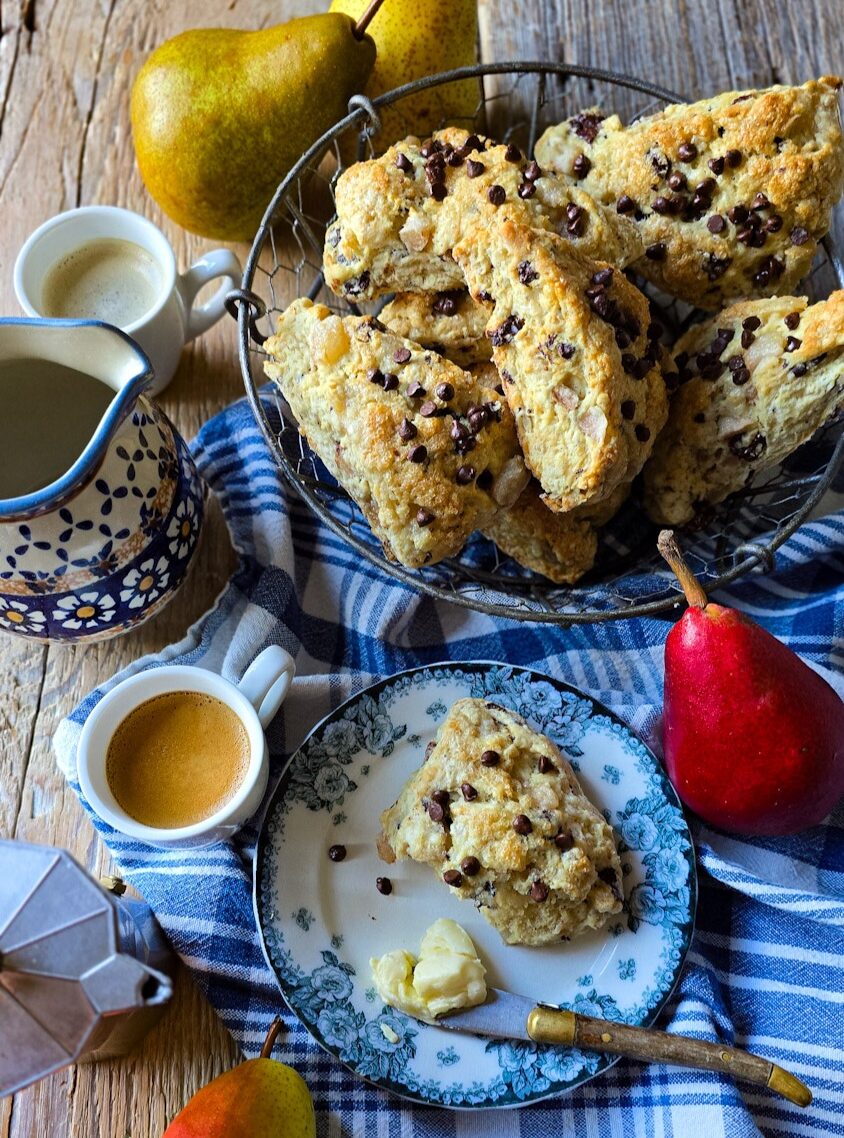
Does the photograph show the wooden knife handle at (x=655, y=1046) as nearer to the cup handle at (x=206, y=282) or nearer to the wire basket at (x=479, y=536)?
the wire basket at (x=479, y=536)

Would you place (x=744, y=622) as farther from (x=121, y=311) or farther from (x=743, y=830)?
(x=121, y=311)

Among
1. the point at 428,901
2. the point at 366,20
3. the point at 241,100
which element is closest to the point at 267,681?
the point at 428,901

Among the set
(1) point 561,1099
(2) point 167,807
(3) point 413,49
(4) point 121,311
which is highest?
(3) point 413,49

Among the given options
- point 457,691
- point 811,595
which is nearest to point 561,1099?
point 457,691

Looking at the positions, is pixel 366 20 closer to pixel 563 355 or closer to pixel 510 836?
pixel 563 355

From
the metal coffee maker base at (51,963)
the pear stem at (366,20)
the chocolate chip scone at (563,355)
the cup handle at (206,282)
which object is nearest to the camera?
the metal coffee maker base at (51,963)

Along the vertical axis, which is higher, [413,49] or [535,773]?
[413,49]

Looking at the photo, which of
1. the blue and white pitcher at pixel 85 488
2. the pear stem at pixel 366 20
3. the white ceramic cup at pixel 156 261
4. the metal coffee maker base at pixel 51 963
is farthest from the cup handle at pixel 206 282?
the metal coffee maker base at pixel 51 963
